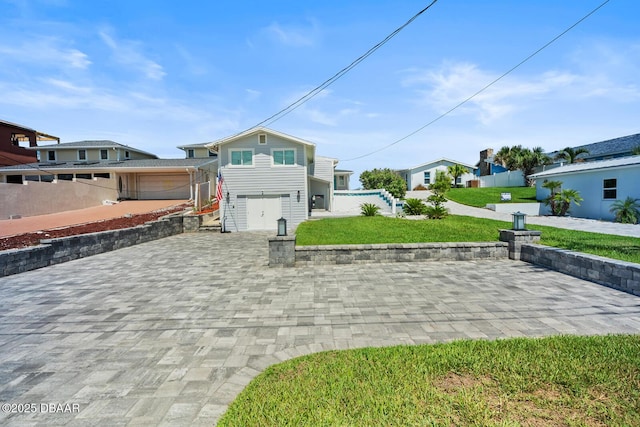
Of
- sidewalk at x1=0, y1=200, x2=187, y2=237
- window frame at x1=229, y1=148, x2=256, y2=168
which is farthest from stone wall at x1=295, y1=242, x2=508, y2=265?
sidewalk at x1=0, y1=200, x2=187, y2=237

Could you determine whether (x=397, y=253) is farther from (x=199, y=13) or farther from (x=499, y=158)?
(x=499, y=158)

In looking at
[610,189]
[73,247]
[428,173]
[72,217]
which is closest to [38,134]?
[72,217]

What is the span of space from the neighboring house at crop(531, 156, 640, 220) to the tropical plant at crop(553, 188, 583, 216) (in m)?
0.59

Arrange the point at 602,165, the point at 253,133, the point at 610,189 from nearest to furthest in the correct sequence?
the point at 253,133 → the point at 610,189 → the point at 602,165

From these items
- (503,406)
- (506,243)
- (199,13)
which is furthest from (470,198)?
(503,406)

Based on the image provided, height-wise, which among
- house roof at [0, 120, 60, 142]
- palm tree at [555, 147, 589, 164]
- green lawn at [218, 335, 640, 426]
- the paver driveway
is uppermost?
house roof at [0, 120, 60, 142]

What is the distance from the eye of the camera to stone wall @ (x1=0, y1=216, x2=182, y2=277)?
8.04m

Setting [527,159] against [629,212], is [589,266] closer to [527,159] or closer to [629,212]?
[629,212]

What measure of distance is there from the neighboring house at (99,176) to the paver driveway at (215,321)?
1544 cm

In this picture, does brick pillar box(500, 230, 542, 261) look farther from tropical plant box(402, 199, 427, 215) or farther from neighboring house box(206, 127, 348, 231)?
neighboring house box(206, 127, 348, 231)

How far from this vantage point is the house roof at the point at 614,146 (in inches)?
1087

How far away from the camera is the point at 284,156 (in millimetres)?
17156

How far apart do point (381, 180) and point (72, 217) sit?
28.9 m

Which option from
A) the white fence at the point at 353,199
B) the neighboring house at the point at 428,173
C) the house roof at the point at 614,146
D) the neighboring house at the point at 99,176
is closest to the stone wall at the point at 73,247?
the neighboring house at the point at 99,176
